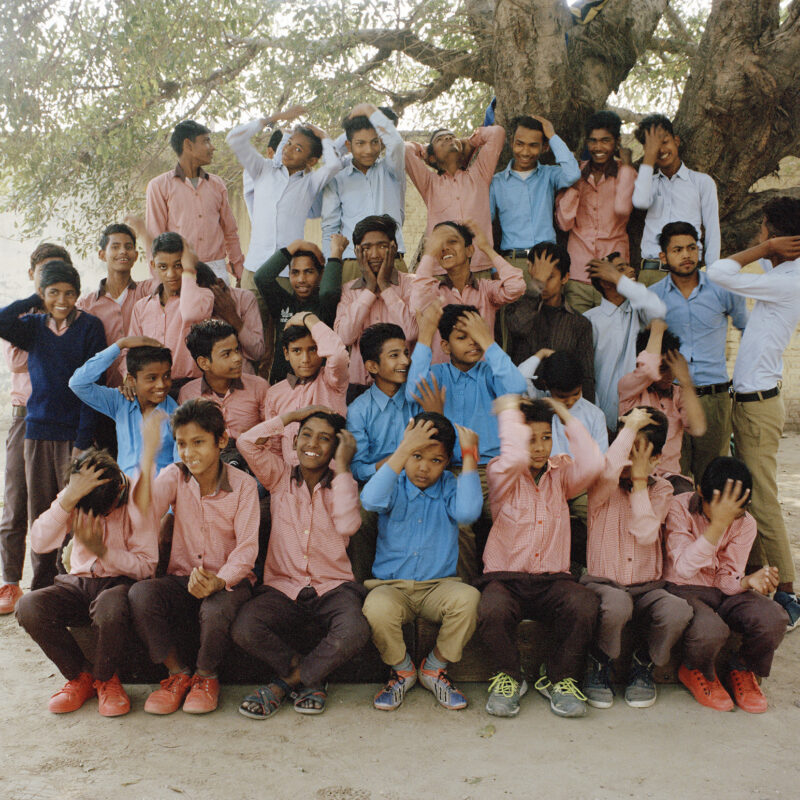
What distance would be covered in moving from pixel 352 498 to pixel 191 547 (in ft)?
2.33

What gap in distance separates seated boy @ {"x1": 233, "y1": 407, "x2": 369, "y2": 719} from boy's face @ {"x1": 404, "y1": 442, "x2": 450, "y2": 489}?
0.27 metres

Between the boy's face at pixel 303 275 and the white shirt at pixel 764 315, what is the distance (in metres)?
2.19

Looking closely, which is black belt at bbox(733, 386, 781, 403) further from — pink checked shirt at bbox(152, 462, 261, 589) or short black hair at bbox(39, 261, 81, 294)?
short black hair at bbox(39, 261, 81, 294)

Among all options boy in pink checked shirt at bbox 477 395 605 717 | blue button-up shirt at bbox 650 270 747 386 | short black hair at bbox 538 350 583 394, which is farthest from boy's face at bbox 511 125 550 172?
boy in pink checked shirt at bbox 477 395 605 717

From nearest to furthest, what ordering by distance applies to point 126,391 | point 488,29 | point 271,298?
point 126,391 → point 271,298 → point 488,29

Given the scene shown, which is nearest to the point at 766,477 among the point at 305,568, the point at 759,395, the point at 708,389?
the point at 759,395

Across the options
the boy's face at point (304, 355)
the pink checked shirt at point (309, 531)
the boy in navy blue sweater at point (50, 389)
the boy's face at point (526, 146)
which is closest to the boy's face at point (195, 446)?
the pink checked shirt at point (309, 531)

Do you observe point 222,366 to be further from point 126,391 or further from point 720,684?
point 720,684

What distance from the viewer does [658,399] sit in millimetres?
4230

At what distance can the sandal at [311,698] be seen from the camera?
307cm

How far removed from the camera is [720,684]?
3199 millimetres

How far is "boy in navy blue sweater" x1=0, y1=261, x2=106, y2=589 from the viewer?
4.15 meters

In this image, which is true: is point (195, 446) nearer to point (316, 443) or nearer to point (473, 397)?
point (316, 443)

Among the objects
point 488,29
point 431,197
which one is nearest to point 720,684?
point 431,197
